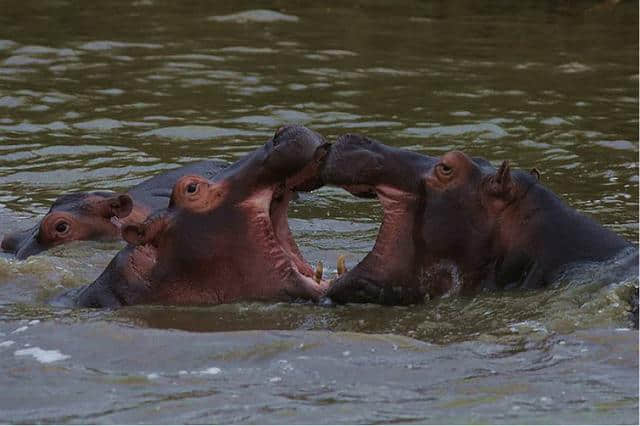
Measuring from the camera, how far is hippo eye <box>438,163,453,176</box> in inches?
275

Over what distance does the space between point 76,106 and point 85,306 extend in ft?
21.6

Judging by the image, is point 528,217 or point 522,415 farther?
point 528,217

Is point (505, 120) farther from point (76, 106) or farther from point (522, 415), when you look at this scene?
point (522, 415)

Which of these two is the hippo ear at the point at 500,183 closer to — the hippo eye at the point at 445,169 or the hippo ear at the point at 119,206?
the hippo eye at the point at 445,169

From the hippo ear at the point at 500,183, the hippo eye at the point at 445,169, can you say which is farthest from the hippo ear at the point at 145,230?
the hippo ear at the point at 500,183

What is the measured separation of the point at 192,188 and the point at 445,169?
3.91 ft

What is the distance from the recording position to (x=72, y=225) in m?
9.32

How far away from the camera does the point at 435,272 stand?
7.05m

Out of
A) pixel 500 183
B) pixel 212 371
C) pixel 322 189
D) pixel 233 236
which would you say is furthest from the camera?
pixel 322 189

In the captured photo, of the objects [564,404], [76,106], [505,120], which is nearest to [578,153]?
[505,120]

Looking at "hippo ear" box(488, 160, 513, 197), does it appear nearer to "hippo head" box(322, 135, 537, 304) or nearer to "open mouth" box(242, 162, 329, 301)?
"hippo head" box(322, 135, 537, 304)

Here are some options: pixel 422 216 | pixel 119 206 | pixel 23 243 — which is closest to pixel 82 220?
pixel 23 243

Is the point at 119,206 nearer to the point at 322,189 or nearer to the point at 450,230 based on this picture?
the point at 322,189

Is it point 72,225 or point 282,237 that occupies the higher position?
point 282,237
